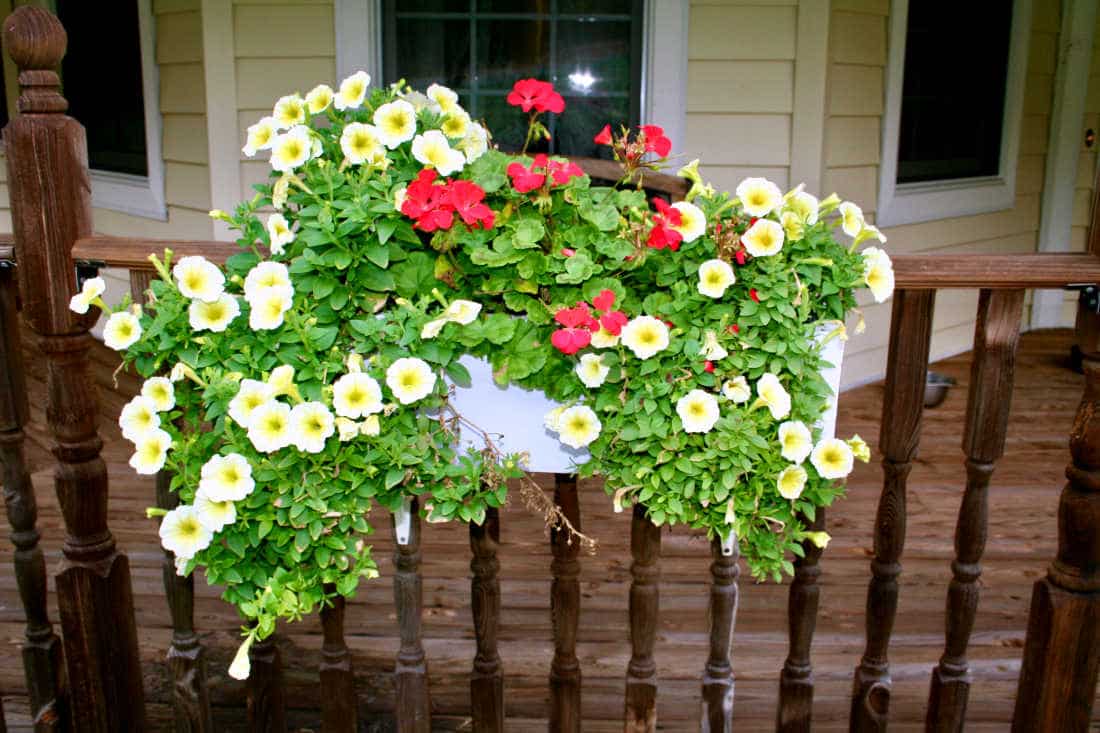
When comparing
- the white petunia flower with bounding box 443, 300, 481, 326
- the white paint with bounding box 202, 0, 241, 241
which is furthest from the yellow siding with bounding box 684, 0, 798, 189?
the white petunia flower with bounding box 443, 300, 481, 326

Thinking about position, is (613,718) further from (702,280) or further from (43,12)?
(43,12)

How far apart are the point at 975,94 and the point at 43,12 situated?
4650mm

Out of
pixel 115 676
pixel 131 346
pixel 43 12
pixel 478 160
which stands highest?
pixel 43 12

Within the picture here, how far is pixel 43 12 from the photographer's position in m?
1.60

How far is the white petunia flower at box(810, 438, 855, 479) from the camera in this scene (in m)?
1.37

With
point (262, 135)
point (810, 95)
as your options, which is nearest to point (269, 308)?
point (262, 135)

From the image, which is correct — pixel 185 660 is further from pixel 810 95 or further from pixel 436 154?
pixel 810 95

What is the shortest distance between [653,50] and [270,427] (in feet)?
10.0

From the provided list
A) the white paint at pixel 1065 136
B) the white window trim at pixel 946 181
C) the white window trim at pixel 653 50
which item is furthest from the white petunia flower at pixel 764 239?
the white paint at pixel 1065 136

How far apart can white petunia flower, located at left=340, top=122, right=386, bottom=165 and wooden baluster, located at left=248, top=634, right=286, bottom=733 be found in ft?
2.70

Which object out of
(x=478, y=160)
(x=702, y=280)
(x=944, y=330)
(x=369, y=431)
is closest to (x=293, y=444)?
(x=369, y=431)

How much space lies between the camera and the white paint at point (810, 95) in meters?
3.98

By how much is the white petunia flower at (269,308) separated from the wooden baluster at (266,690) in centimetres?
63

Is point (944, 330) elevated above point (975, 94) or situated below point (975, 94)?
below
